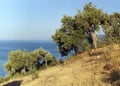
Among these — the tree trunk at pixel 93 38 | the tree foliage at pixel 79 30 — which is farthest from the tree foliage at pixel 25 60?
the tree trunk at pixel 93 38

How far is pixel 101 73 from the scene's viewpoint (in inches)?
930

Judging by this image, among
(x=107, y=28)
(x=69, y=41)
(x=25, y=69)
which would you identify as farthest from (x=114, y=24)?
(x=25, y=69)

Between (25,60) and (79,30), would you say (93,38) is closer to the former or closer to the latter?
(79,30)

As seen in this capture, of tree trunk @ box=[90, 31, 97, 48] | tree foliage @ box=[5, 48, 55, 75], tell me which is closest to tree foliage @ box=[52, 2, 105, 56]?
tree trunk @ box=[90, 31, 97, 48]

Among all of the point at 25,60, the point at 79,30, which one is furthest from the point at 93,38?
the point at 25,60

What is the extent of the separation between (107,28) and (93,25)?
41.4 feet

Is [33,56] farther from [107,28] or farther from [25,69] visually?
[107,28]

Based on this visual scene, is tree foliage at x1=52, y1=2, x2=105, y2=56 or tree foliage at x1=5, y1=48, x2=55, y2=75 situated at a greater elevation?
tree foliage at x1=52, y1=2, x2=105, y2=56

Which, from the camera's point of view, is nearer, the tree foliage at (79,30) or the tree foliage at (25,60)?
the tree foliage at (79,30)

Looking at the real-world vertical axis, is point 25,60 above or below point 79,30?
below

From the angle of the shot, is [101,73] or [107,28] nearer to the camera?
[101,73]

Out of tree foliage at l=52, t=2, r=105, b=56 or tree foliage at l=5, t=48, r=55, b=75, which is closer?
tree foliage at l=52, t=2, r=105, b=56

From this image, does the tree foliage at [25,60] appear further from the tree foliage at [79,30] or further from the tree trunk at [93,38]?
the tree trunk at [93,38]

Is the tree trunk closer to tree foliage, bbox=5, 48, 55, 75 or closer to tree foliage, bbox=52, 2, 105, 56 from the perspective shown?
tree foliage, bbox=52, 2, 105, 56
